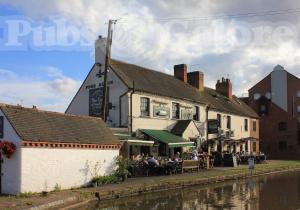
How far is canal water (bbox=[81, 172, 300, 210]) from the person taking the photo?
1766cm

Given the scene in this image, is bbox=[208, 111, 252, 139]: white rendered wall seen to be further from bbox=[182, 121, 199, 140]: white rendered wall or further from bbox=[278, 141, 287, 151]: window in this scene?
bbox=[278, 141, 287, 151]: window

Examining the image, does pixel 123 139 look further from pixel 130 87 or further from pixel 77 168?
pixel 77 168

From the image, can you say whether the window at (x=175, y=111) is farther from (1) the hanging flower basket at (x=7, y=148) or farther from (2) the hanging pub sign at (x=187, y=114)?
(1) the hanging flower basket at (x=7, y=148)

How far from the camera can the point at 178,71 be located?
47.8m

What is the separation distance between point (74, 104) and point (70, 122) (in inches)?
590

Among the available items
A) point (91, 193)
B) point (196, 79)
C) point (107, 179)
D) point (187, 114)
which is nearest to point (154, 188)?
point (107, 179)

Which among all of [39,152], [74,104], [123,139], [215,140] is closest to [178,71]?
[215,140]

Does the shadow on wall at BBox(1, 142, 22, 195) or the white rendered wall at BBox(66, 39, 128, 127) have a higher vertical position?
the white rendered wall at BBox(66, 39, 128, 127)

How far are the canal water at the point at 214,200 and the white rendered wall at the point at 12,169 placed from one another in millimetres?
3156

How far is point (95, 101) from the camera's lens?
36.4m

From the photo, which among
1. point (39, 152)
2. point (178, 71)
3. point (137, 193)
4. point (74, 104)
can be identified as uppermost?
point (178, 71)

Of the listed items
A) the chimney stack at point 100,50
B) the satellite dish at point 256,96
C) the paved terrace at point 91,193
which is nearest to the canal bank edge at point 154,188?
the paved terrace at point 91,193

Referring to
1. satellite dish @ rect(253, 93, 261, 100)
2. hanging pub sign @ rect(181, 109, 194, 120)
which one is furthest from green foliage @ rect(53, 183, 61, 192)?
satellite dish @ rect(253, 93, 261, 100)

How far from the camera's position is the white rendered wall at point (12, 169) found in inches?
746
